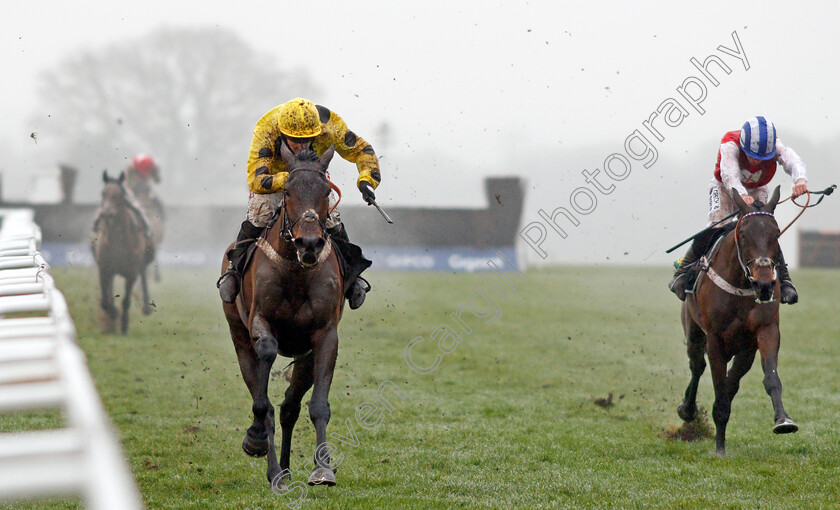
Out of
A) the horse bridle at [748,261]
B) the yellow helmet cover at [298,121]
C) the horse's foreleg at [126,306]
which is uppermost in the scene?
the yellow helmet cover at [298,121]

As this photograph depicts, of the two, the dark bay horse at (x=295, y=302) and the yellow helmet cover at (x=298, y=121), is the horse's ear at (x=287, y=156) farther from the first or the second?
the yellow helmet cover at (x=298, y=121)

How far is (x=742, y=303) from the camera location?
7238 millimetres

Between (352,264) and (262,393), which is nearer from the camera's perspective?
(262,393)

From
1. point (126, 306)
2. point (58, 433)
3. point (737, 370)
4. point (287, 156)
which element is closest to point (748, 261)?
point (737, 370)

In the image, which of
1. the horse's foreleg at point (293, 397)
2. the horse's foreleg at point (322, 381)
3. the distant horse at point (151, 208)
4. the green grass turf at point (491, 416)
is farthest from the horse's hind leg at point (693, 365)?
the distant horse at point (151, 208)

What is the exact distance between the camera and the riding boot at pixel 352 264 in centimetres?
636

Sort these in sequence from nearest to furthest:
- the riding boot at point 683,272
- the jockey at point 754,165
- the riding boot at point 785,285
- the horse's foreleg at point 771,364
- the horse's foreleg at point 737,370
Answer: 1. the horse's foreleg at point 771,364
2. the riding boot at point 785,285
3. the jockey at point 754,165
4. the horse's foreleg at point 737,370
5. the riding boot at point 683,272

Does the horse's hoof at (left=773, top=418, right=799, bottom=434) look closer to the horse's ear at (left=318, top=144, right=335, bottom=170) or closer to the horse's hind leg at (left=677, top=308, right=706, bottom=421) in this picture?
the horse's hind leg at (left=677, top=308, right=706, bottom=421)

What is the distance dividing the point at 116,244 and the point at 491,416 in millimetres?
8261

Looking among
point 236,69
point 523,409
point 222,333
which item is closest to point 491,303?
point 222,333

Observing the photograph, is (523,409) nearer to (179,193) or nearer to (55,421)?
(55,421)

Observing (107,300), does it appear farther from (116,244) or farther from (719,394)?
(719,394)

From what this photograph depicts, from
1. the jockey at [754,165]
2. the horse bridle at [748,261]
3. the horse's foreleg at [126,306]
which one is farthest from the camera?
the horse's foreleg at [126,306]

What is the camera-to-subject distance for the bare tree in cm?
3800
